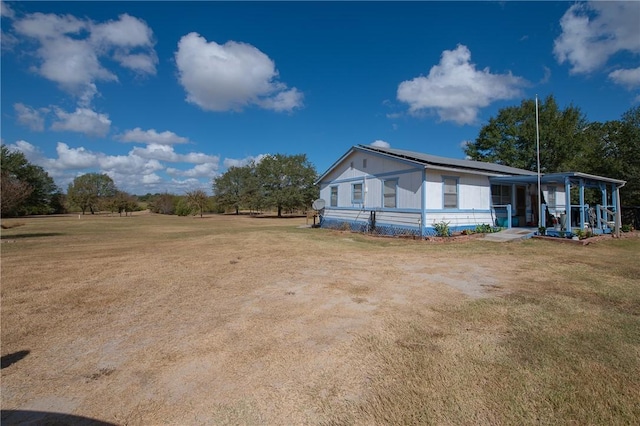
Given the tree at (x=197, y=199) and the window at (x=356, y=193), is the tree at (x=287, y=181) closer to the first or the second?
the tree at (x=197, y=199)

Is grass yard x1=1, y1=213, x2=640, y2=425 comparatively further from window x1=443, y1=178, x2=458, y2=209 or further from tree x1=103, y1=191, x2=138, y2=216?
tree x1=103, y1=191, x2=138, y2=216

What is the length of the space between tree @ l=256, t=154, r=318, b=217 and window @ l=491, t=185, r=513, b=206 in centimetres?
2918

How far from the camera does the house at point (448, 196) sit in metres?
13.2

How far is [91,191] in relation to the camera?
61969 millimetres

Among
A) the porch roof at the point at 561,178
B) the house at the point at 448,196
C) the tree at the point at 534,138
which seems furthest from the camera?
the tree at the point at 534,138

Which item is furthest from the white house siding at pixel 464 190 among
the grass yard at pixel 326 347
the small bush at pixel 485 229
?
the grass yard at pixel 326 347

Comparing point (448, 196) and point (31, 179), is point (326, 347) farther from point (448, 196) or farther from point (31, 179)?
point (31, 179)

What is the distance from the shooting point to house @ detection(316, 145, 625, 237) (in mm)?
13156

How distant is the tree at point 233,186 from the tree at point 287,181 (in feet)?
20.1

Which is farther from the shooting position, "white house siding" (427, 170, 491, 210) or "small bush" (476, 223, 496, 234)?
"small bush" (476, 223, 496, 234)

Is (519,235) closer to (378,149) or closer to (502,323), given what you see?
(378,149)

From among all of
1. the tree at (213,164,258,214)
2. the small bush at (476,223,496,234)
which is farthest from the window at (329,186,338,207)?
the tree at (213,164,258,214)

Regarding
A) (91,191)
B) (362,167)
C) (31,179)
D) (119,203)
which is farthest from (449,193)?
(91,191)

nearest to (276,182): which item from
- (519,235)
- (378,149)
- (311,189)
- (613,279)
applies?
(311,189)
